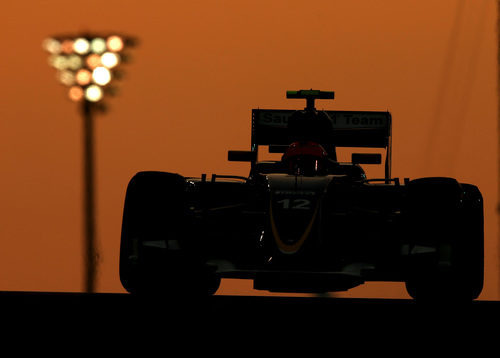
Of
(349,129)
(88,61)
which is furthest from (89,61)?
(349,129)

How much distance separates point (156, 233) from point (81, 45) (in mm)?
10458

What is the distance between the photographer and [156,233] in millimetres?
6336

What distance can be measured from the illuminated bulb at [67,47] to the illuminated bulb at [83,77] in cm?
41

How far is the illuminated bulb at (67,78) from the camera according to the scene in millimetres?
16312

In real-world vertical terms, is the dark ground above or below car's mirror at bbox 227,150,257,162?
below

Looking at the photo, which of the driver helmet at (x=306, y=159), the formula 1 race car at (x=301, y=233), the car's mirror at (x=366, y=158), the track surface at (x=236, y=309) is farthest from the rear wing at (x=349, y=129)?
the formula 1 race car at (x=301, y=233)

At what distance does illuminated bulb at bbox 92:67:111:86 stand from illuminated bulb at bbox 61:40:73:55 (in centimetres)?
55

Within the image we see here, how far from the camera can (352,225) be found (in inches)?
244

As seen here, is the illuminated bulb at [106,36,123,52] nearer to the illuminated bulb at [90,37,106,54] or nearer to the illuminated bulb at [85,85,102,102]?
the illuminated bulb at [90,37,106,54]

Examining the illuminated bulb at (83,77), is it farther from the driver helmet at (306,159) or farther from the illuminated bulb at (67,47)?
the driver helmet at (306,159)

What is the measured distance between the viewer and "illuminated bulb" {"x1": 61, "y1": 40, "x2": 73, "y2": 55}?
53.8ft

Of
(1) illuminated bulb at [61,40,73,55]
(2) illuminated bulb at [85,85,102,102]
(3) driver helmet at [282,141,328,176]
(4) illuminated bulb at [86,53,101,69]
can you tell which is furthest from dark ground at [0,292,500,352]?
(1) illuminated bulb at [61,40,73,55]

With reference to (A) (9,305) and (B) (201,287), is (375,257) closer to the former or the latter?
(B) (201,287)

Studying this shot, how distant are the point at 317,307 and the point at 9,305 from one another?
1911mm
